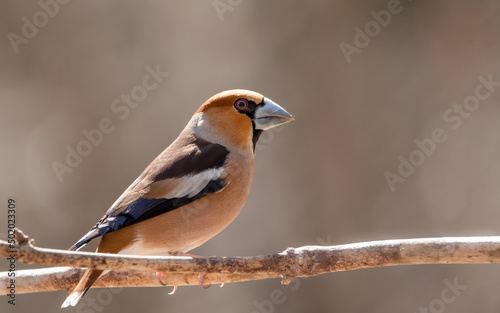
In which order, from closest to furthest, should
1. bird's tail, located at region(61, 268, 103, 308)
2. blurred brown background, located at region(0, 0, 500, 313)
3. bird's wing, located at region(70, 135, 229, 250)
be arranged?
1. bird's tail, located at region(61, 268, 103, 308)
2. bird's wing, located at region(70, 135, 229, 250)
3. blurred brown background, located at region(0, 0, 500, 313)

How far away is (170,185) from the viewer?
3.38 metres

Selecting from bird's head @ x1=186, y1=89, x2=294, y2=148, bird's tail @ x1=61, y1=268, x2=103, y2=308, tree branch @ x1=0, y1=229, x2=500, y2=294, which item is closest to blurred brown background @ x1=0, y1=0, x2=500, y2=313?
bird's head @ x1=186, y1=89, x2=294, y2=148

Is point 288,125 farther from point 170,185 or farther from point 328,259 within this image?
point 328,259

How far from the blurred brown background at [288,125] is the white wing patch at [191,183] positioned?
291cm

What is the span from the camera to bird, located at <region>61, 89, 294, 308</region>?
127 inches

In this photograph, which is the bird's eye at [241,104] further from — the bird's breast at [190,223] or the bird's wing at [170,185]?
the bird's breast at [190,223]

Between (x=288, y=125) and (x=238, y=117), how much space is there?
113 inches

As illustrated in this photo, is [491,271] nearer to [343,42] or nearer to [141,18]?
[343,42]

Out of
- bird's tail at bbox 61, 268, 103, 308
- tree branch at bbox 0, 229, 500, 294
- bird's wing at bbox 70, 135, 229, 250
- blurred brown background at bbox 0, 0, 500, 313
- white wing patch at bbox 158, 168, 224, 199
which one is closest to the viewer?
tree branch at bbox 0, 229, 500, 294

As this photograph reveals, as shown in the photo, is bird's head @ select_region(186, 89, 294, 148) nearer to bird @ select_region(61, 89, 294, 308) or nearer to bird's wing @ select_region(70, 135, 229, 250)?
bird @ select_region(61, 89, 294, 308)

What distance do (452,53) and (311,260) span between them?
458 centimetres

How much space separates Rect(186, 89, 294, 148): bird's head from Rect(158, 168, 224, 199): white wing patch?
329 millimetres

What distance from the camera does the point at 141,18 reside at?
6820 millimetres

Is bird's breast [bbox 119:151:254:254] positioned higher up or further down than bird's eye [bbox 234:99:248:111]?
further down
